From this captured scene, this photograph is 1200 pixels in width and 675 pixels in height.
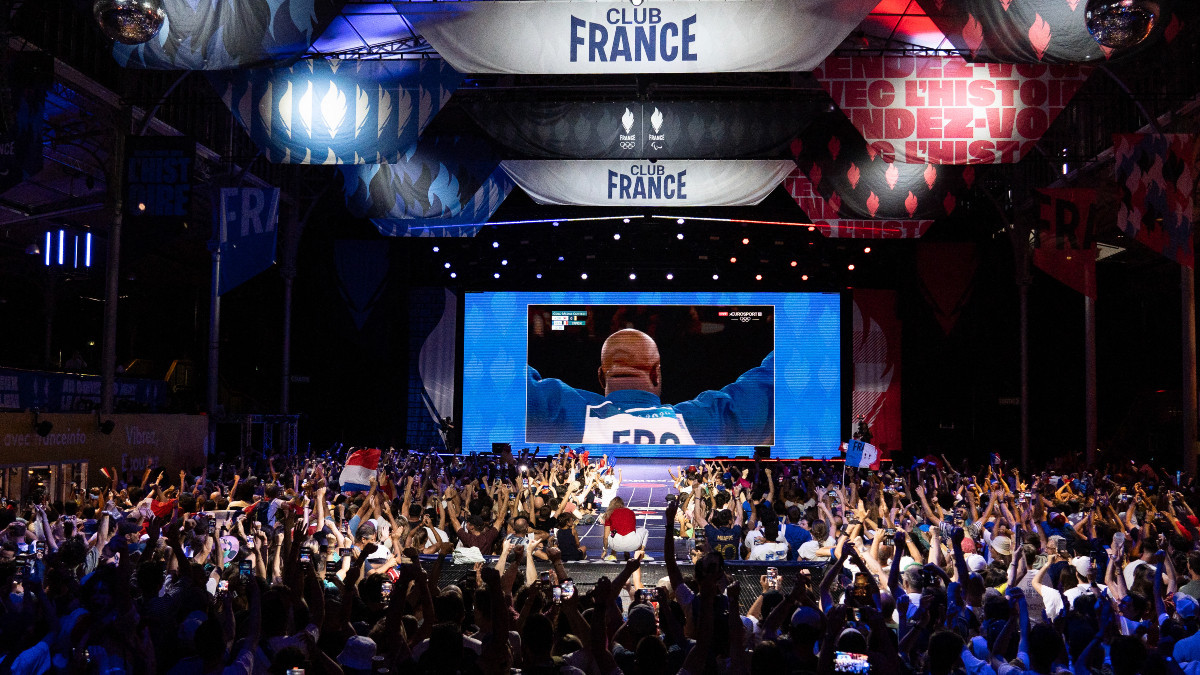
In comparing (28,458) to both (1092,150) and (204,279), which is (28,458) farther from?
(1092,150)

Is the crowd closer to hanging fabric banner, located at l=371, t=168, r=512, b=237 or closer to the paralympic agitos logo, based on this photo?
the paralympic agitos logo

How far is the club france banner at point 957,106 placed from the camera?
12203 mm

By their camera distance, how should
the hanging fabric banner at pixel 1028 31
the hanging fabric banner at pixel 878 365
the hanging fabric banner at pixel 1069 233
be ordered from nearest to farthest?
1. the hanging fabric banner at pixel 1028 31
2. the hanging fabric banner at pixel 1069 233
3. the hanging fabric banner at pixel 878 365

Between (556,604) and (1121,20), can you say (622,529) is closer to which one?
(556,604)

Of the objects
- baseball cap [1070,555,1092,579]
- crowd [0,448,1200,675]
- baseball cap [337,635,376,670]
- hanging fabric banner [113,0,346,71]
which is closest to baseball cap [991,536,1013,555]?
crowd [0,448,1200,675]

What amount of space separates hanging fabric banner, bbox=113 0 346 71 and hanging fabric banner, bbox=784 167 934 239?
9325mm

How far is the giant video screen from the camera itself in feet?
92.0

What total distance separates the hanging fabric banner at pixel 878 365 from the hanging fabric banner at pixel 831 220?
855 centimetres

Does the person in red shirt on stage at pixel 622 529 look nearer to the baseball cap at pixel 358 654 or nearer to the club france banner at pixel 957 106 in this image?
the club france banner at pixel 957 106

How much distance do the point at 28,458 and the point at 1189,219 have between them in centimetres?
1463

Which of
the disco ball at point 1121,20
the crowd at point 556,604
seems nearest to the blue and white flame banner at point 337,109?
the crowd at point 556,604

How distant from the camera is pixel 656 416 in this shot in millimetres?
28109

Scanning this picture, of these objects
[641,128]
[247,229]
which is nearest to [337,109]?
[641,128]

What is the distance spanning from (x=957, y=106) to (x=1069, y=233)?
454cm
